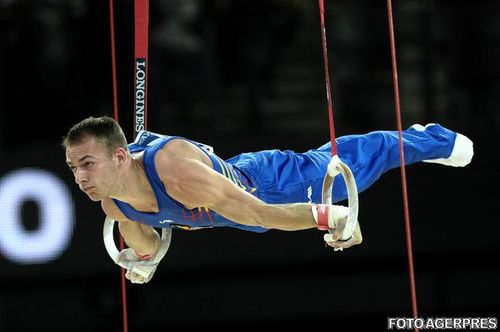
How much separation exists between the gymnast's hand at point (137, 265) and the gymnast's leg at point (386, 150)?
0.83 metres

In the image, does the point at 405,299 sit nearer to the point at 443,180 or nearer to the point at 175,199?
the point at 443,180

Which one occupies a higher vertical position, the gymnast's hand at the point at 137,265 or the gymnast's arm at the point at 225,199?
the gymnast's arm at the point at 225,199

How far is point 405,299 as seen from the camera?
6914mm

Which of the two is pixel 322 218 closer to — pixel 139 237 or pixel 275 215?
pixel 275 215

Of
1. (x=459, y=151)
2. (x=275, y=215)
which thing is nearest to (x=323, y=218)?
(x=275, y=215)

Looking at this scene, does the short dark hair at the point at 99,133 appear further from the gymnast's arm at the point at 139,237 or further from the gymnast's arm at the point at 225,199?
the gymnast's arm at the point at 139,237

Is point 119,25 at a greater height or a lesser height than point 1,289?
greater

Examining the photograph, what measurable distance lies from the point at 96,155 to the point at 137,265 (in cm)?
66

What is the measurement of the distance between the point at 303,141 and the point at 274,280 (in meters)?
0.97

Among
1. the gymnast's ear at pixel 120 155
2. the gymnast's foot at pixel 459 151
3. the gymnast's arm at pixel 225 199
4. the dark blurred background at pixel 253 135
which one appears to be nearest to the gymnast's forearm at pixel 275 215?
the gymnast's arm at pixel 225 199

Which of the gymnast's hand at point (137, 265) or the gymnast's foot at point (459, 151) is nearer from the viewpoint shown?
the gymnast's hand at point (137, 265)

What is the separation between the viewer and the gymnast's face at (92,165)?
399cm

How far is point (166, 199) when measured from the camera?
4129mm

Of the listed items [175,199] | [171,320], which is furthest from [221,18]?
[175,199]
